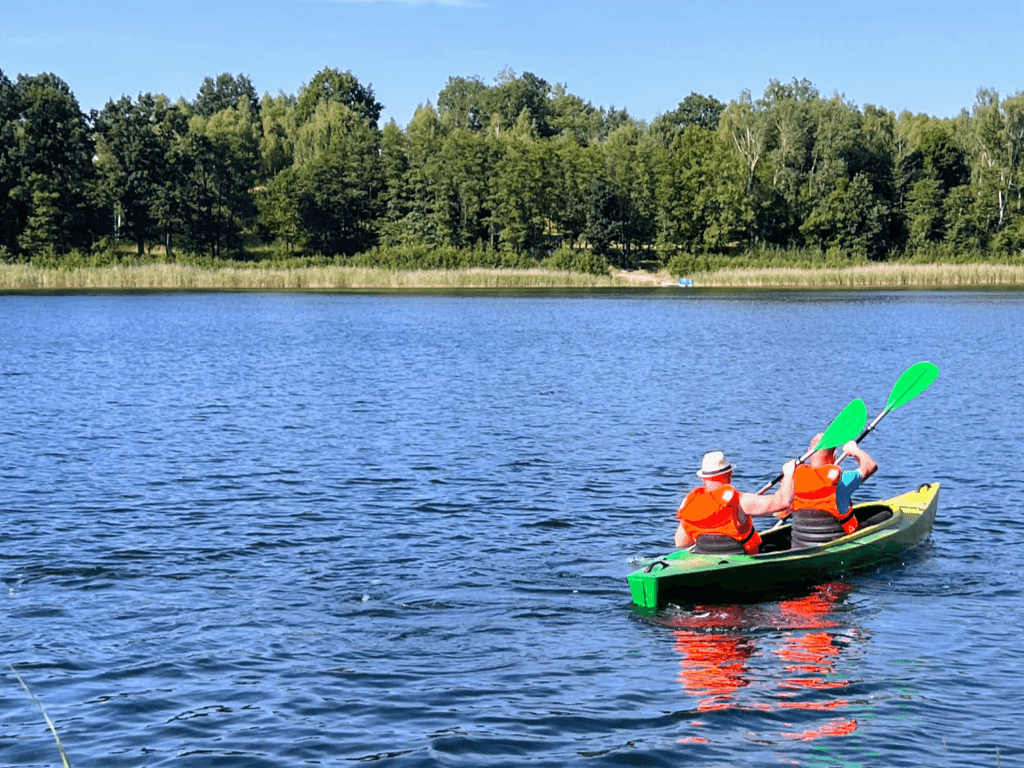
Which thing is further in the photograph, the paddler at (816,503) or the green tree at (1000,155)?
the green tree at (1000,155)

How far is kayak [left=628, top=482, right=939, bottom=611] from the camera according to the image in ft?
33.2

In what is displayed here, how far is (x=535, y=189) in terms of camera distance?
289ft

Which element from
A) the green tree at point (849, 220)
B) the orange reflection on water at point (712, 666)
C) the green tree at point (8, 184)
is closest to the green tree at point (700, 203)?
the green tree at point (849, 220)

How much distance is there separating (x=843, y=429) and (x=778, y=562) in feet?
6.87

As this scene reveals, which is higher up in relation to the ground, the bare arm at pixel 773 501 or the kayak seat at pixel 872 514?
the bare arm at pixel 773 501

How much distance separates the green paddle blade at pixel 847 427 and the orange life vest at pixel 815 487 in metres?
0.30

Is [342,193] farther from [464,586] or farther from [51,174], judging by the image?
[464,586]

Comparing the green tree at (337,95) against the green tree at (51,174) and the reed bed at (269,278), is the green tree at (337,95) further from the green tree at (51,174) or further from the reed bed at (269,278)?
the reed bed at (269,278)

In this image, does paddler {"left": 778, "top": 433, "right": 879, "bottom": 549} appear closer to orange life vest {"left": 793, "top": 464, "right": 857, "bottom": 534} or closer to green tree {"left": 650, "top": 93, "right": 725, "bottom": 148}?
orange life vest {"left": 793, "top": 464, "right": 857, "bottom": 534}

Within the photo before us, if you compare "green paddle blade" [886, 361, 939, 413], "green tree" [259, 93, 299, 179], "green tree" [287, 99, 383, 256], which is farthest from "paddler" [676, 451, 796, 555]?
"green tree" [259, 93, 299, 179]

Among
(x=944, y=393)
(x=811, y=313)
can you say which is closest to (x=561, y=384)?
(x=944, y=393)

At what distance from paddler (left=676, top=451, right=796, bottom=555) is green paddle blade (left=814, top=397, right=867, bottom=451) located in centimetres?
135

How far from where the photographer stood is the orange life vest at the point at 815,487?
11.4m

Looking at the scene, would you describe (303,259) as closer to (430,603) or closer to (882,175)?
(882,175)
